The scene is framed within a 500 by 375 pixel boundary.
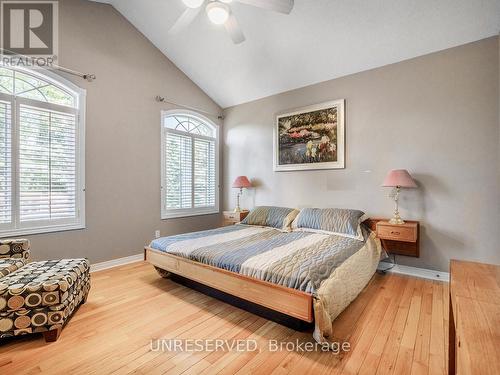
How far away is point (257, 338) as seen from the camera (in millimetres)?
1831

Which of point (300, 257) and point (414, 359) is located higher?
point (300, 257)

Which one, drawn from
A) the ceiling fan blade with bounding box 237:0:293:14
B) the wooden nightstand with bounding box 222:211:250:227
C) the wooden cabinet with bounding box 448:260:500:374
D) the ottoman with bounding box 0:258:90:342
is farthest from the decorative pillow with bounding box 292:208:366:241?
the ottoman with bounding box 0:258:90:342

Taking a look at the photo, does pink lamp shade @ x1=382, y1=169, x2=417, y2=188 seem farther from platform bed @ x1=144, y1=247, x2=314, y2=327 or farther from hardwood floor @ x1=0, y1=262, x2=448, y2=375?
platform bed @ x1=144, y1=247, x2=314, y2=327

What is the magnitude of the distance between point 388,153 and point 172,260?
2982 mm

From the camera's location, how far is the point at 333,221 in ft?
10.2

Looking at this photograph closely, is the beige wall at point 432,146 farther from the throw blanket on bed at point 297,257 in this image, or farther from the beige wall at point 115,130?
the beige wall at point 115,130

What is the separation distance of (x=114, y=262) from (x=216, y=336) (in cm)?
225

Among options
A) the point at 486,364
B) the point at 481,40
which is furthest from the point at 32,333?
the point at 481,40

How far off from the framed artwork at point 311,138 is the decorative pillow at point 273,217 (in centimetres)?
77

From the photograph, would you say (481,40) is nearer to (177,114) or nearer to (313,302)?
(313,302)

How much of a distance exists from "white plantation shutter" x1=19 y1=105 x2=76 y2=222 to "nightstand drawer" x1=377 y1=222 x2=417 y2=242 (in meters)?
3.82

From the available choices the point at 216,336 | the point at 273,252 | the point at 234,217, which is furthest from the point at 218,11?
the point at 234,217

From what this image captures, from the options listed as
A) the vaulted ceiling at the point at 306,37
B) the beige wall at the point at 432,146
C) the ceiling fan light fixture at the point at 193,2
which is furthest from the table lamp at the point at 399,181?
the ceiling fan light fixture at the point at 193,2

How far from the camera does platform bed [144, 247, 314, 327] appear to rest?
1679 millimetres
